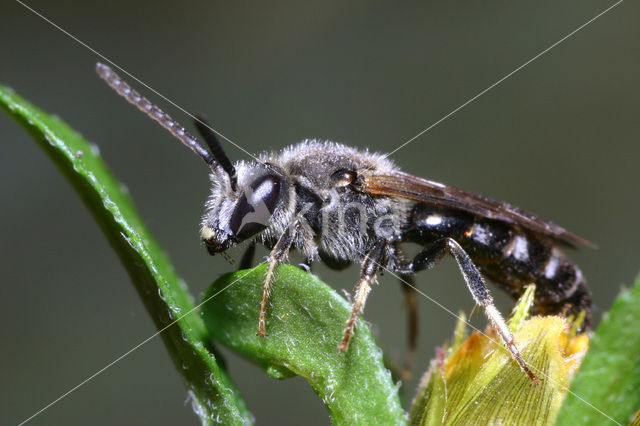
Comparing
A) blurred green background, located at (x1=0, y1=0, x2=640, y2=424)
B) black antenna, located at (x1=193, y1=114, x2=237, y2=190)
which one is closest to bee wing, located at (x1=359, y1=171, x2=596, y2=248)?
black antenna, located at (x1=193, y1=114, x2=237, y2=190)

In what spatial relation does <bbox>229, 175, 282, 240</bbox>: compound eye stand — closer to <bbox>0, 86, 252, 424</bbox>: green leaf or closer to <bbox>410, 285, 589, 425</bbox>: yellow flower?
<bbox>0, 86, 252, 424</bbox>: green leaf

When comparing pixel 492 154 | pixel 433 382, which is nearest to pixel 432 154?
pixel 492 154

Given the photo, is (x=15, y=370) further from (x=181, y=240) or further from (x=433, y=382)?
(x=433, y=382)

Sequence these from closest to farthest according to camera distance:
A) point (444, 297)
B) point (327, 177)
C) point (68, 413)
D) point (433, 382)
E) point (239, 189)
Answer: point (433, 382) < point (239, 189) < point (327, 177) < point (68, 413) < point (444, 297)

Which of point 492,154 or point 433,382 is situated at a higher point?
point 492,154

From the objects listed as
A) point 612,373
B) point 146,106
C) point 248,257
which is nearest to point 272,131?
point 248,257

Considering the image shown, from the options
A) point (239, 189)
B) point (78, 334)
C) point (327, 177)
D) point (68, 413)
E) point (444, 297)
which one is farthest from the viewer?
point (444, 297)

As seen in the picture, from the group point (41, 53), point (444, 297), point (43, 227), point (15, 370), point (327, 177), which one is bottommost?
point (327, 177)

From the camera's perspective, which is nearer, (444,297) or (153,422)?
(153,422)

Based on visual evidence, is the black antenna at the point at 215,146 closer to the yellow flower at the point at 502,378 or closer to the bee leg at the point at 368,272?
the bee leg at the point at 368,272
